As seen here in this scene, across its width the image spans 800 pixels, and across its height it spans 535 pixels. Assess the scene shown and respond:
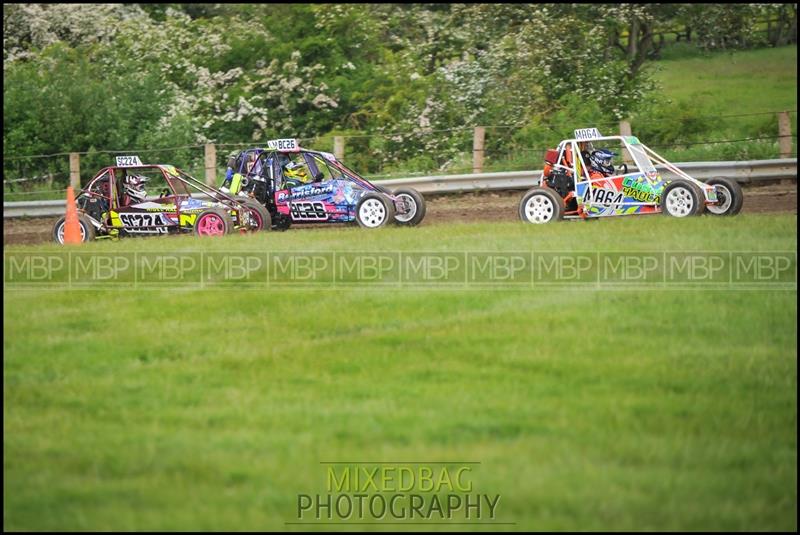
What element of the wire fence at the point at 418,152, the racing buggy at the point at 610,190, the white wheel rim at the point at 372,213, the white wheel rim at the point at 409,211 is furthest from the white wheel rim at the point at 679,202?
the wire fence at the point at 418,152

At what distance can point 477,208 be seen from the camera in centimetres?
2083

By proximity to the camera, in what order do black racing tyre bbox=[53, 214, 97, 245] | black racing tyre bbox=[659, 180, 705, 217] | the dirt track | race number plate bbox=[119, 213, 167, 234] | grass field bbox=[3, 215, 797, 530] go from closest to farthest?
1. grass field bbox=[3, 215, 797, 530]
2. black racing tyre bbox=[659, 180, 705, 217]
3. black racing tyre bbox=[53, 214, 97, 245]
4. race number plate bbox=[119, 213, 167, 234]
5. the dirt track

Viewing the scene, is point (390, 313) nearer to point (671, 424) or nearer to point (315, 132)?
point (671, 424)

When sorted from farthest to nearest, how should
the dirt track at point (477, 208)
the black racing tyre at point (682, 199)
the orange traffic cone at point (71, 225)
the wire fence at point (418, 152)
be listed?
the wire fence at point (418, 152) → the dirt track at point (477, 208) → the orange traffic cone at point (71, 225) → the black racing tyre at point (682, 199)

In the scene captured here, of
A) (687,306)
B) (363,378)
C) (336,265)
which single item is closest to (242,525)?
(363,378)

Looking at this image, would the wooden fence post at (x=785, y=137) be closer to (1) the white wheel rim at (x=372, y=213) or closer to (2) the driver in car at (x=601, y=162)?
(2) the driver in car at (x=601, y=162)

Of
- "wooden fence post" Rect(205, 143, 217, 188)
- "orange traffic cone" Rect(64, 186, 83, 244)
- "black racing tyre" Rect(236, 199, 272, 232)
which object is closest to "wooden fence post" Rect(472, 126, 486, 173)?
"wooden fence post" Rect(205, 143, 217, 188)

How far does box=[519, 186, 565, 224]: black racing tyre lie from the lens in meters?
17.2

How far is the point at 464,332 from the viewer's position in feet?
33.6

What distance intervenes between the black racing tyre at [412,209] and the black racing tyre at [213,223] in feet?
8.42

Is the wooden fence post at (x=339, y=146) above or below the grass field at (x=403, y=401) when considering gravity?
above

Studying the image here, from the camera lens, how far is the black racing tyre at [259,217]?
1780cm

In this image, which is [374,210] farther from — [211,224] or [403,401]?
[403,401]

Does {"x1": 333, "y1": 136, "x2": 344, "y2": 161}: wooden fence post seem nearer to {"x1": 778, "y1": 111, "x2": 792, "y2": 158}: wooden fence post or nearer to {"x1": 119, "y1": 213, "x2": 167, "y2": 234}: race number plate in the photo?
{"x1": 119, "y1": 213, "x2": 167, "y2": 234}: race number plate
